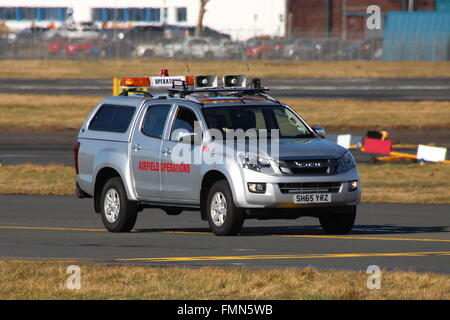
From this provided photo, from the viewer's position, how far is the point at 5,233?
52.5 feet

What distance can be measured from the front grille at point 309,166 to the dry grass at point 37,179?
8.92 metres

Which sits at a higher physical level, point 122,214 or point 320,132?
point 320,132

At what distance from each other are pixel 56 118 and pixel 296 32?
170 feet

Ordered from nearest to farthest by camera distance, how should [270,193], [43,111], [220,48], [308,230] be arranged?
[270,193], [308,230], [43,111], [220,48]

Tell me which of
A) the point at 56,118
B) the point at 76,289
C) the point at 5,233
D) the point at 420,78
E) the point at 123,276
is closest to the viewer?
the point at 76,289

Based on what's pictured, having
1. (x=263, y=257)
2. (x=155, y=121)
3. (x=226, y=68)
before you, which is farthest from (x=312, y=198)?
(x=226, y=68)

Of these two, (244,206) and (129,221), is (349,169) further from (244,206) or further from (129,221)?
(129,221)

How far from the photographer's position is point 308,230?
1647cm

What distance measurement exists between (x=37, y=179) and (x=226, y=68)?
140 ft

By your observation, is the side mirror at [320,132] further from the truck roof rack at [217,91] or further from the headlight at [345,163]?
the truck roof rack at [217,91]

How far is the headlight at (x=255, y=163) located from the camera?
47.9 ft

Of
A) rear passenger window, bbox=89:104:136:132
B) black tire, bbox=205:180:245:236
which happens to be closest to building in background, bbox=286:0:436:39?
rear passenger window, bbox=89:104:136:132

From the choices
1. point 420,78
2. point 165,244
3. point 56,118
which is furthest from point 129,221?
point 420,78

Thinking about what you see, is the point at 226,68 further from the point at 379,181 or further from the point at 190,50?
the point at 379,181
